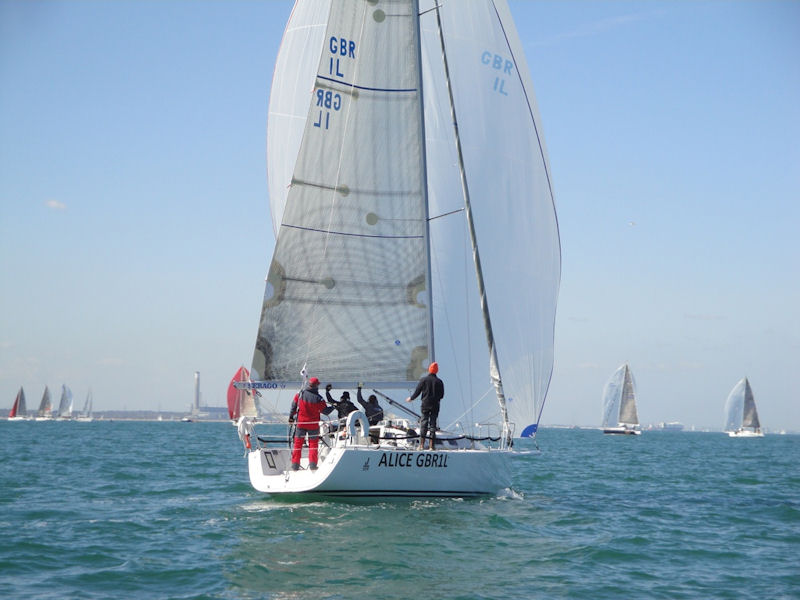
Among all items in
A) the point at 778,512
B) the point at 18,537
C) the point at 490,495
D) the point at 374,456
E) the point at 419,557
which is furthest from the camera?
the point at 778,512

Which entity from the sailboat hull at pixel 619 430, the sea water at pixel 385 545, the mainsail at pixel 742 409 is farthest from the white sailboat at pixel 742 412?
the sea water at pixel 385 545

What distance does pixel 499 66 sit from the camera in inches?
685

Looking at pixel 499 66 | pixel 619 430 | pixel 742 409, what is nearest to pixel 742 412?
pixel 742 409

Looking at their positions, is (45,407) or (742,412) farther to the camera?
(45,407)

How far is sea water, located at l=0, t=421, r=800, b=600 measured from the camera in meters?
9.21

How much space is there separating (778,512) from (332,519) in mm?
9109

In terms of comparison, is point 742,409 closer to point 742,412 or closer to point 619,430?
point 742,412

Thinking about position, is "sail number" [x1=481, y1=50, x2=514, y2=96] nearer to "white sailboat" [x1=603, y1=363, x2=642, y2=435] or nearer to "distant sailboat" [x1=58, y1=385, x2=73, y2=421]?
"white sailboat" [x1=603, y1=363, x2=642, y2=435]

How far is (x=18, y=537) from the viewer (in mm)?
11367

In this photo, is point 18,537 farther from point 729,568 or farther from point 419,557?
point 729,568

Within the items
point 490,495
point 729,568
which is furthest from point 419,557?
point 490,495

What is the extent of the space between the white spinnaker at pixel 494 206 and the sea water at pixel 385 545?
2.66m

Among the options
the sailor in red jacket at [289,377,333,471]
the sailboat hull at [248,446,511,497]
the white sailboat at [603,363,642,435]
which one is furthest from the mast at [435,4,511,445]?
the white sailboat at [603,363,642,435]

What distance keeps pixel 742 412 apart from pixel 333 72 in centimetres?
9297
